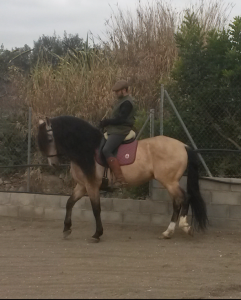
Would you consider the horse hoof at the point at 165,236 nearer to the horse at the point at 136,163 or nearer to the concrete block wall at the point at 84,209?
the horse at the point at 136,163

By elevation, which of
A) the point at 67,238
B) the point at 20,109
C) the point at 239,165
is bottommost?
the point at 67,238

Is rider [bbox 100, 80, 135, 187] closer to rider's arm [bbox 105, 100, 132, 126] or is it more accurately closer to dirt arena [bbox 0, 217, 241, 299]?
rider's arm [bbox 105, 100, 132, 126]

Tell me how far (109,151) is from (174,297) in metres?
3.46

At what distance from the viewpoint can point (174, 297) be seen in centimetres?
471

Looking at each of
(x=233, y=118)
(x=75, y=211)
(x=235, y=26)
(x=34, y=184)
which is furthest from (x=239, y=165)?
(x=34, y=184)

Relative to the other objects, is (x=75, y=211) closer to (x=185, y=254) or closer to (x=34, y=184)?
(x=34, y=184)

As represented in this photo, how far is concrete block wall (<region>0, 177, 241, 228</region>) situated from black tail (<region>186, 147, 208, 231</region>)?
632mm

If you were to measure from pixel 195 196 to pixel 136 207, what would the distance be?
1.44 m

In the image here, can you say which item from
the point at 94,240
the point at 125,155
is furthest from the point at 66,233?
the point at 125,155

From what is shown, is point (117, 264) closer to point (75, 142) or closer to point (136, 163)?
point (136, 163)

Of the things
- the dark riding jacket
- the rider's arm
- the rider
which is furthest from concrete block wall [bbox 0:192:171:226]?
the rider's arm

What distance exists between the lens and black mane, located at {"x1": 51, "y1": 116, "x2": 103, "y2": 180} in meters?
7.89

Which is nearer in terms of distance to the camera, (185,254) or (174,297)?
(174,297)

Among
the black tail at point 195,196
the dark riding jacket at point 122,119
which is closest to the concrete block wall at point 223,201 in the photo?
the black tail at point 195,196
